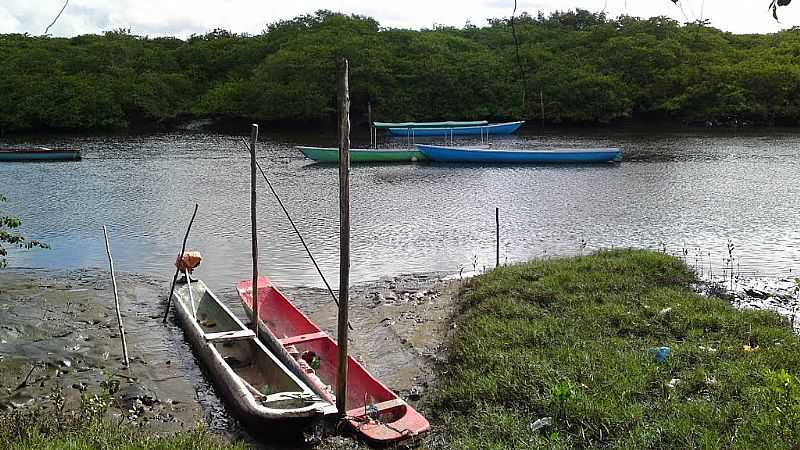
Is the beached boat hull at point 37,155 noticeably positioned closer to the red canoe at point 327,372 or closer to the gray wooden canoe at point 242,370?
the gray wooden canoe at point 242,370

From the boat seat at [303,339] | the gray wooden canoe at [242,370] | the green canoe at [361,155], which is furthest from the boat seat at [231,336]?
the green canoe at [361,155]

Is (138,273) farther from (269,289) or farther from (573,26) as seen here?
(573,26)

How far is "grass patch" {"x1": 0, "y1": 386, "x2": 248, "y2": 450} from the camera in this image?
6.51 m

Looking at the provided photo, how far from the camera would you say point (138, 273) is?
16.3m

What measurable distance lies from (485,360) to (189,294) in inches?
260

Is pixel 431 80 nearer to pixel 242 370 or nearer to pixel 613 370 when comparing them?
pixel 242 370

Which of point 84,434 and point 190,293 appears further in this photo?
point 190,293

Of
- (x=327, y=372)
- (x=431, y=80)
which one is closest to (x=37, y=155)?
(x=327, y=372)

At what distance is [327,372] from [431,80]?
188 feet

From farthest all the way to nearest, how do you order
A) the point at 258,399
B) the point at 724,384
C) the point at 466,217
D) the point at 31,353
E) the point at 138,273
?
the point at 466,217 → the point at 138,273 → the point at 31,353 → the point at 258,399 → the point at 724,384

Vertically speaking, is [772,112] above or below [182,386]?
above

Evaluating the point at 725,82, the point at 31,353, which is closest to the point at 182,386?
the point at 31,353

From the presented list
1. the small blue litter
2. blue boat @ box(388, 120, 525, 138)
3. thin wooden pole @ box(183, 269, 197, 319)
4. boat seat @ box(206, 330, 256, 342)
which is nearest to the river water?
thin wooden pole @ box(183, 269, 197, 319)

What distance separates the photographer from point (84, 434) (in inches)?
277
